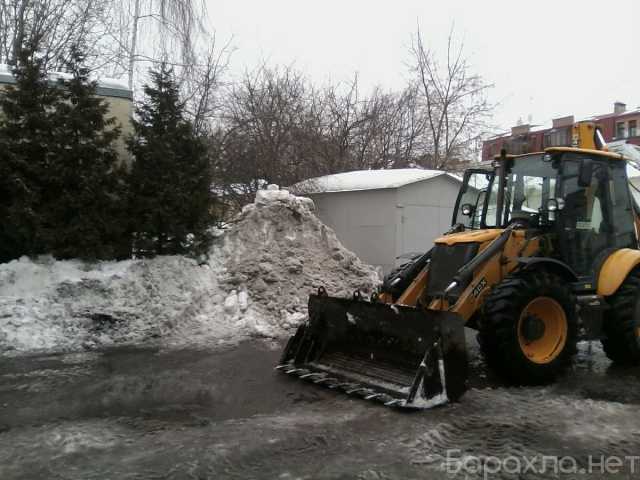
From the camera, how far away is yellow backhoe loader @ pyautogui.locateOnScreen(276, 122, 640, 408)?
5652 mm

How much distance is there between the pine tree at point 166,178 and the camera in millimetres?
9234

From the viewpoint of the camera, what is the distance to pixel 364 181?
14719mm

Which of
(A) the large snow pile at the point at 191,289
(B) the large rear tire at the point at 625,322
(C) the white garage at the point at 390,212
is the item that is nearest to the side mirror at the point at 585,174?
(B) the large rear tire at the point at 625,322

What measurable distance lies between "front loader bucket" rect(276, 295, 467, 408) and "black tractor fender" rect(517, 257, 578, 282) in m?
1.21

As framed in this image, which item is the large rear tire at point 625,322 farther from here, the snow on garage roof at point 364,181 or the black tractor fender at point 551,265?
the snow on garage roof at point 364,181

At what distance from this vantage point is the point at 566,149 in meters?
6.88

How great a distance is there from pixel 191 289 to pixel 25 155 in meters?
3.07

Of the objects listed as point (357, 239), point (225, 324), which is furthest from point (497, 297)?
point (357, 239)

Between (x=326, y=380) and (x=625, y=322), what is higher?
(x=625, y=322)

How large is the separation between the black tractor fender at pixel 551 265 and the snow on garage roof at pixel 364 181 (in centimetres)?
720

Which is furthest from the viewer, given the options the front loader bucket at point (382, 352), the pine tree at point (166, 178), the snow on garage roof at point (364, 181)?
the snow on garage roof at point (364, 181)

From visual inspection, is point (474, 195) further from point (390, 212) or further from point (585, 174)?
point (390, 212)

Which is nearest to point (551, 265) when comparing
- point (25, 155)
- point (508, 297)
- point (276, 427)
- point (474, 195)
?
point (508, 297)

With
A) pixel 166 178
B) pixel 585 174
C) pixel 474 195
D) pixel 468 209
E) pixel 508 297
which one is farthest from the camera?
pixel 166 178
